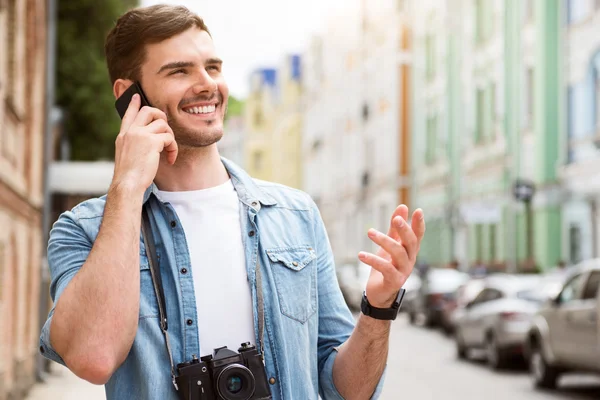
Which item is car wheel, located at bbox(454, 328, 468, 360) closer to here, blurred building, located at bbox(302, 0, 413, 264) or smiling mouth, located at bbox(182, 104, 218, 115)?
smiling mouth, located at bbox(182, 104, 218, 115)

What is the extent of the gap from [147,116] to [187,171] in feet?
0.72

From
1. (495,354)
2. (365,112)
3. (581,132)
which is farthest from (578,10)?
(365,112)

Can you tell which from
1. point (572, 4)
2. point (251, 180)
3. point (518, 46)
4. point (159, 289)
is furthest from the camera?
point (518, 46)

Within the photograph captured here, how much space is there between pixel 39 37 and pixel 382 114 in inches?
1547

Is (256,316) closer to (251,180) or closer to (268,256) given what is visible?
(268,256)

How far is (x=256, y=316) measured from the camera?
116 inches

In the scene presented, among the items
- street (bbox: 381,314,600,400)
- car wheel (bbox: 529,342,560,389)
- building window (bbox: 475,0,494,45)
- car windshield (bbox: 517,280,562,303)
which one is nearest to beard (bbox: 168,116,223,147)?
street (bbox: 381,314,600,400)

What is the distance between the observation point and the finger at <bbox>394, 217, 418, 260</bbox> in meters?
2.87

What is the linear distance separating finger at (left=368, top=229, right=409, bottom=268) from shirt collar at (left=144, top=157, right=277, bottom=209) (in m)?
0.42

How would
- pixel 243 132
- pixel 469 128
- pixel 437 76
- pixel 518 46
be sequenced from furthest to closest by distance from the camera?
pixel 243 132
pixel 437 76
pixel 469 128
pixel 518 46

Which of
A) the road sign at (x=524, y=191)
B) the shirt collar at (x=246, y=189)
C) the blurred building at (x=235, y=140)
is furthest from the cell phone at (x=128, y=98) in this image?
→ the blurred building at (x=235, y=140)

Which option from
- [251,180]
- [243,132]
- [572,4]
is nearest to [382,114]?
[572,4]

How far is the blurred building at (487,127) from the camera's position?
31.4 metres

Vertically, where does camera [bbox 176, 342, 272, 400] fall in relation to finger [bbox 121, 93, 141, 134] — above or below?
below
